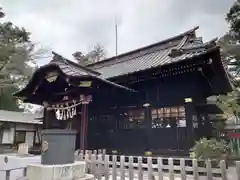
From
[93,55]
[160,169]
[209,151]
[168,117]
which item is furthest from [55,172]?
[93,55]

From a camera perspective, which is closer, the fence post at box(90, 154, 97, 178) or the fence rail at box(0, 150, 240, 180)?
the fence rail at box(0, 150, 240, 180)

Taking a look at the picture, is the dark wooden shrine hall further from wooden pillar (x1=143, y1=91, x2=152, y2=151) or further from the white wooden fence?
the white wooden fence

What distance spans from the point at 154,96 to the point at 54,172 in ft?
16.5

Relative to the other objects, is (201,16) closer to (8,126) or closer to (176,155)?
(176,155)

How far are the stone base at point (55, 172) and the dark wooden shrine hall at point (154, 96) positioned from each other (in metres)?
3.85

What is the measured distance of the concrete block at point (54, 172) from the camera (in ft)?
11.8

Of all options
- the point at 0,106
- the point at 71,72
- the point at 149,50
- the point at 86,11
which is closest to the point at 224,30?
the point at 149,50

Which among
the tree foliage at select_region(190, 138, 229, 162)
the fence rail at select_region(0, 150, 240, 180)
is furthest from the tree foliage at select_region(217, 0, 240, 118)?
the fence rail at select_region(0, 150, 240, 180)

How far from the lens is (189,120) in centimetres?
697

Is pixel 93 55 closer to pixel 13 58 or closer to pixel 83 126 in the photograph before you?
pixel 13 58

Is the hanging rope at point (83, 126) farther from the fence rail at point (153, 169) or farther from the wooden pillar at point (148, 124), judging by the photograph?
the wooden pillar at point (148, 124)

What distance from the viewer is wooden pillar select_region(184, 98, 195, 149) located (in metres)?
6.85

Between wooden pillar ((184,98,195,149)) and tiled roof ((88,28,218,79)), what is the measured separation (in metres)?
1.46

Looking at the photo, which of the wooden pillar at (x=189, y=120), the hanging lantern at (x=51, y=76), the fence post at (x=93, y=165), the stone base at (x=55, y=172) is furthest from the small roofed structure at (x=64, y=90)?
the stone base at (x=55, y=172)
